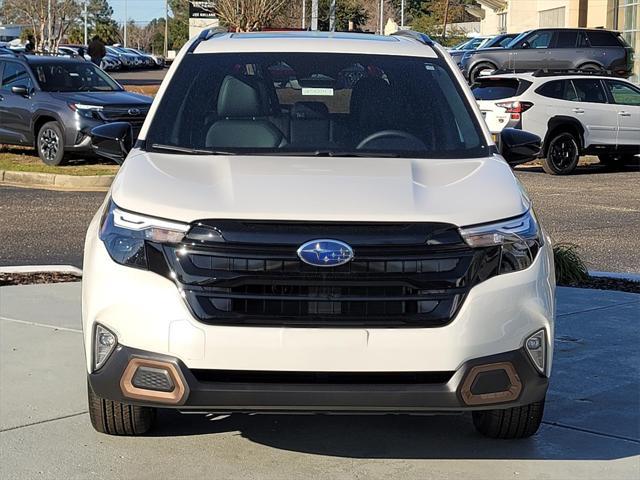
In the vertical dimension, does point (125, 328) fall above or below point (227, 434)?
above

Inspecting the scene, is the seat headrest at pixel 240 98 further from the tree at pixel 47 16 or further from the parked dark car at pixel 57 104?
the tree at pixel 47 16

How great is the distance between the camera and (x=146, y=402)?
4320 mm

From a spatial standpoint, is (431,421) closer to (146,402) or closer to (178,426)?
(178,426)

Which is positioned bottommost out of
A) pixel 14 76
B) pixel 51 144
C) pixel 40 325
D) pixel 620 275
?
pixel 51 144

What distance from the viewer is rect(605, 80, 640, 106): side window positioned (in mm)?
19078

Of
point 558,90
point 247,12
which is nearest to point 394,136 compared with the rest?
point 558,90

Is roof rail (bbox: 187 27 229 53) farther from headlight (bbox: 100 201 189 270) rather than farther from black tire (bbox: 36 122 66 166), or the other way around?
black tire (bbox: 36 122 66 166)

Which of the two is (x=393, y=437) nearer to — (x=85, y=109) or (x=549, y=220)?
(x=549, y=220)

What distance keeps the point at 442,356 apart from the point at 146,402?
1152 mm

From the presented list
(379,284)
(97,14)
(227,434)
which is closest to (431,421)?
(227,434)

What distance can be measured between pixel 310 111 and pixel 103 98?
12.1 m

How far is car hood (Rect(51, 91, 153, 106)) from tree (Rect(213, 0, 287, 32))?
14.1 meters

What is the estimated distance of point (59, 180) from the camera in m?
15.5

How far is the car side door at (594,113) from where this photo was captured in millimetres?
18594
